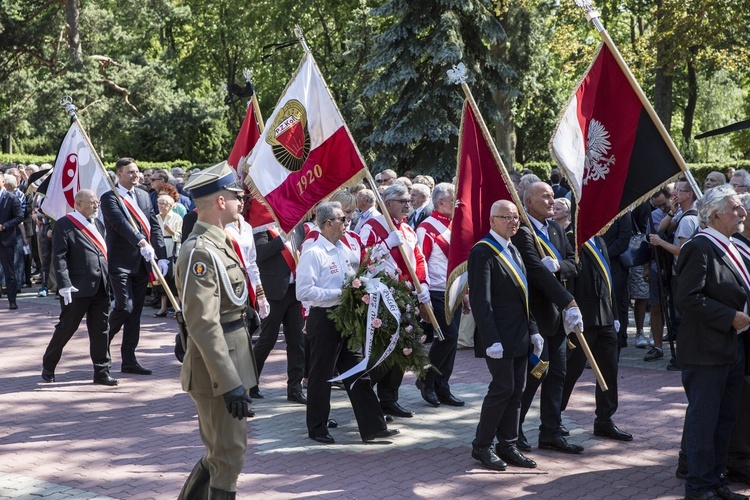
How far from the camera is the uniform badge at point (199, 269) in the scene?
16.9 feet

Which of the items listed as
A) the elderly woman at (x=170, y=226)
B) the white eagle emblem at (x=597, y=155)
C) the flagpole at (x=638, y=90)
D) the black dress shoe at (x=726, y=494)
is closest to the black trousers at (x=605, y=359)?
the white eagle emblem at (x=597, y=155)

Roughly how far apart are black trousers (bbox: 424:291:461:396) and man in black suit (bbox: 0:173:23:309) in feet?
30.2

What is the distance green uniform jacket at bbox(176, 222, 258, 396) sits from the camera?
5047mm

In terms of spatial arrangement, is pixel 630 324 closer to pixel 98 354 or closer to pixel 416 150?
pixel 98 354

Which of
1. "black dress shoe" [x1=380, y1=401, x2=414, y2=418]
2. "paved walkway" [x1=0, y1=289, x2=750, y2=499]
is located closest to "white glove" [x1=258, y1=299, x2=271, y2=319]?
"paved walkway" [x1=0, y1=289, x2=750, y2=499]

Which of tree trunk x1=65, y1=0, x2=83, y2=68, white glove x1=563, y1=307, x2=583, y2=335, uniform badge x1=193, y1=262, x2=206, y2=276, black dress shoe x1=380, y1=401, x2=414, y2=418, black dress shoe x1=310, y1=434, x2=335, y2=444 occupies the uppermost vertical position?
tree trunk x1=65, y1=0, x2=83, y2=68

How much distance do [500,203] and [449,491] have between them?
2129mm

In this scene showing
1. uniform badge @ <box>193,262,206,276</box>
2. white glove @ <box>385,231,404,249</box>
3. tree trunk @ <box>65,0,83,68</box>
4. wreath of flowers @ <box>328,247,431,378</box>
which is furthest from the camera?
tree trunk @ <box>65,0,83,68</box>

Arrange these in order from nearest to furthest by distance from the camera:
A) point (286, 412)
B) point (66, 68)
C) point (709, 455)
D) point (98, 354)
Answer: point (709, 455)
point (286, 412)
point (98, 354)
point (66, 68)

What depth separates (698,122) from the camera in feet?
163

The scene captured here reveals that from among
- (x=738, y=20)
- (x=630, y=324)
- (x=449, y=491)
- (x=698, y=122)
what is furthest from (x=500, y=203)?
(x=698, y=122)

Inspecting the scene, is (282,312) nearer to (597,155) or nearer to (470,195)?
(470,195)

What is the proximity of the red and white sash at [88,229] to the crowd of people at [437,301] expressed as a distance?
0.02 metres

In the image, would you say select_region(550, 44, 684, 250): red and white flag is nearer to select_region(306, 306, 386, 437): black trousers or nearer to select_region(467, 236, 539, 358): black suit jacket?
select_region(467, 236, 539, 358): black suit jacket
